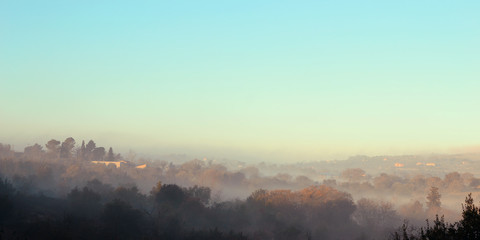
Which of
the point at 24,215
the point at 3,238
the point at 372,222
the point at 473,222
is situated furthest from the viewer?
the point at 372,222

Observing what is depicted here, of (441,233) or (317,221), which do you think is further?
(317,221)

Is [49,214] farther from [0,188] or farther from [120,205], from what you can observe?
[0,188]

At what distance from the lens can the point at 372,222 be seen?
418 feet

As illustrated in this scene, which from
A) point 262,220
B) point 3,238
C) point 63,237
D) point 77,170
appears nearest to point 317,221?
point 262,220

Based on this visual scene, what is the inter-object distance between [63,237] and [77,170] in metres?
107

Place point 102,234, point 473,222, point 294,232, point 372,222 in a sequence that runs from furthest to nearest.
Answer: point 372,222
point 294,232
point 102,234
point 473,222

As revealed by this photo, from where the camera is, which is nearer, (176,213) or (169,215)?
(169,215)

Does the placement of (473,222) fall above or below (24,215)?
above

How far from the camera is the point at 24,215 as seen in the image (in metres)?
73.3

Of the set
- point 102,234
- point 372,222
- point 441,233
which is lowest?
point 372,222

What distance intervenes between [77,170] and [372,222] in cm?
11403

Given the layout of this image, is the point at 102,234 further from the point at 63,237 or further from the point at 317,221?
the point at 317,221

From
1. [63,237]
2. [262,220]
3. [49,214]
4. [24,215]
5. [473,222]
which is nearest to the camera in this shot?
[473,222]

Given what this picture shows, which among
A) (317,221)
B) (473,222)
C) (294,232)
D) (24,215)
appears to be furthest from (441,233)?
(317,221)
